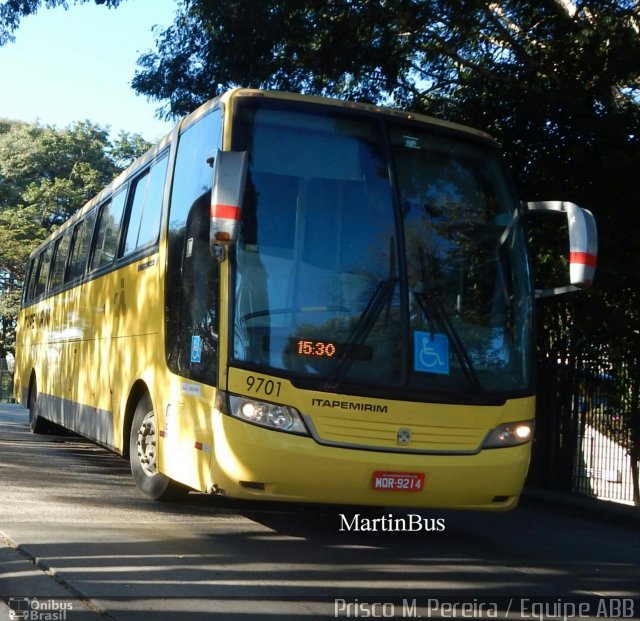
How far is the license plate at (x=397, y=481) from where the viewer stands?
711cm

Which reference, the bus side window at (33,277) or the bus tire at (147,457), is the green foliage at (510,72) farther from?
the bus tire at (147,457)

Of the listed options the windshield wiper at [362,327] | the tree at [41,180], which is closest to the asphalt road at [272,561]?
the windshield wiper at [362,327]

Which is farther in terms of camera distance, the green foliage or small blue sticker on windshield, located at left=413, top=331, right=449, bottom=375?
the green foliage

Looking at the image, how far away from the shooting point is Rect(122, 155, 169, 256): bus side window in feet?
30.8

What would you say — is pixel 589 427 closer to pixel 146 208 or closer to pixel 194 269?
pixel 146 208

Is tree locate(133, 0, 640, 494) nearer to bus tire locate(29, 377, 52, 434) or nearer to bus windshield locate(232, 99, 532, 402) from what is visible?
bus windshield locate(232, 99, 532, 402)

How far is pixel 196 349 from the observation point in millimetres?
7609

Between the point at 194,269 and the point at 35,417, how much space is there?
9794 millimetres

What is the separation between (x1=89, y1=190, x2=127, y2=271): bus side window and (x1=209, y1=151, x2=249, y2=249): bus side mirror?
4.52m

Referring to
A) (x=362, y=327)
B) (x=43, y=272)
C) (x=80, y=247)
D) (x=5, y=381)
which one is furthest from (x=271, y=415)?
(x=5, y=381)

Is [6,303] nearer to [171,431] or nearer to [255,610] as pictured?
[171,431]

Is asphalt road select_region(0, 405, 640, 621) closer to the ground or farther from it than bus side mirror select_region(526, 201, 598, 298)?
closer to the ground

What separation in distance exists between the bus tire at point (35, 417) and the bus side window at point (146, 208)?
6602 mm

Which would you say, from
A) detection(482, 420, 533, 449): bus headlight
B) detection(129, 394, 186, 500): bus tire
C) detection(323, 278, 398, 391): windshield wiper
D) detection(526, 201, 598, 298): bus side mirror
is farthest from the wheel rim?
detection(526, 201, 598, 298): bus side mirror
